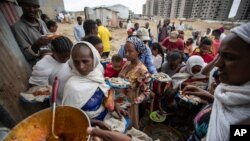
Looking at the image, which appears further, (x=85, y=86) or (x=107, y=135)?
(x=85, y=86)

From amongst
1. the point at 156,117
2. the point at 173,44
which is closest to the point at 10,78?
the point at 156,117

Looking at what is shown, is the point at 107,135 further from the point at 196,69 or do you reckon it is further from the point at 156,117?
the point at 196,69

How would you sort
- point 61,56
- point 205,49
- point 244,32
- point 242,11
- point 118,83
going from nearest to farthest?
point 244,32 < point 61,56 < point 118,83 < point 205,49 < point 242,11

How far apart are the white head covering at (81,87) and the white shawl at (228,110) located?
0.97 metres

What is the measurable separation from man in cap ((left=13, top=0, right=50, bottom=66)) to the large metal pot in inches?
52.0

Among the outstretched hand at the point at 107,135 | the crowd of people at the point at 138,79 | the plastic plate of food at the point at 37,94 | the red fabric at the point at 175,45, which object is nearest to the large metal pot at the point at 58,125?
the outstretched hand at the point at 107,135

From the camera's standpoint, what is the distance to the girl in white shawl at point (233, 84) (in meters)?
0.92

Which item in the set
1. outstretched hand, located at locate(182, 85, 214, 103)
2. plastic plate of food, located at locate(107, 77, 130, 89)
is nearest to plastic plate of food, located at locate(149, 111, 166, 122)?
plastic plate of food, located at locate(107, 77, 130, 89)

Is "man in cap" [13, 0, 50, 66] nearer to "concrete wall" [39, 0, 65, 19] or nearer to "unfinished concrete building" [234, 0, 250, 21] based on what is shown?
"concrete wall" [39, 0, 65, 19]

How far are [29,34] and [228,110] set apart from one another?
8.77ft

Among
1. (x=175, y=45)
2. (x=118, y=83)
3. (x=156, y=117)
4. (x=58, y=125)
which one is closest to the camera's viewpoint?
(x=58, y=125)

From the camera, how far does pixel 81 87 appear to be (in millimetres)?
1442

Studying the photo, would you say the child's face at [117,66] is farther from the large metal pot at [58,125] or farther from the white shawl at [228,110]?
the white shawl at [228,110]

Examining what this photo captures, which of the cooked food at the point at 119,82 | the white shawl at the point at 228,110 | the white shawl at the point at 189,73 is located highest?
the white shawl at the point at 228,110
